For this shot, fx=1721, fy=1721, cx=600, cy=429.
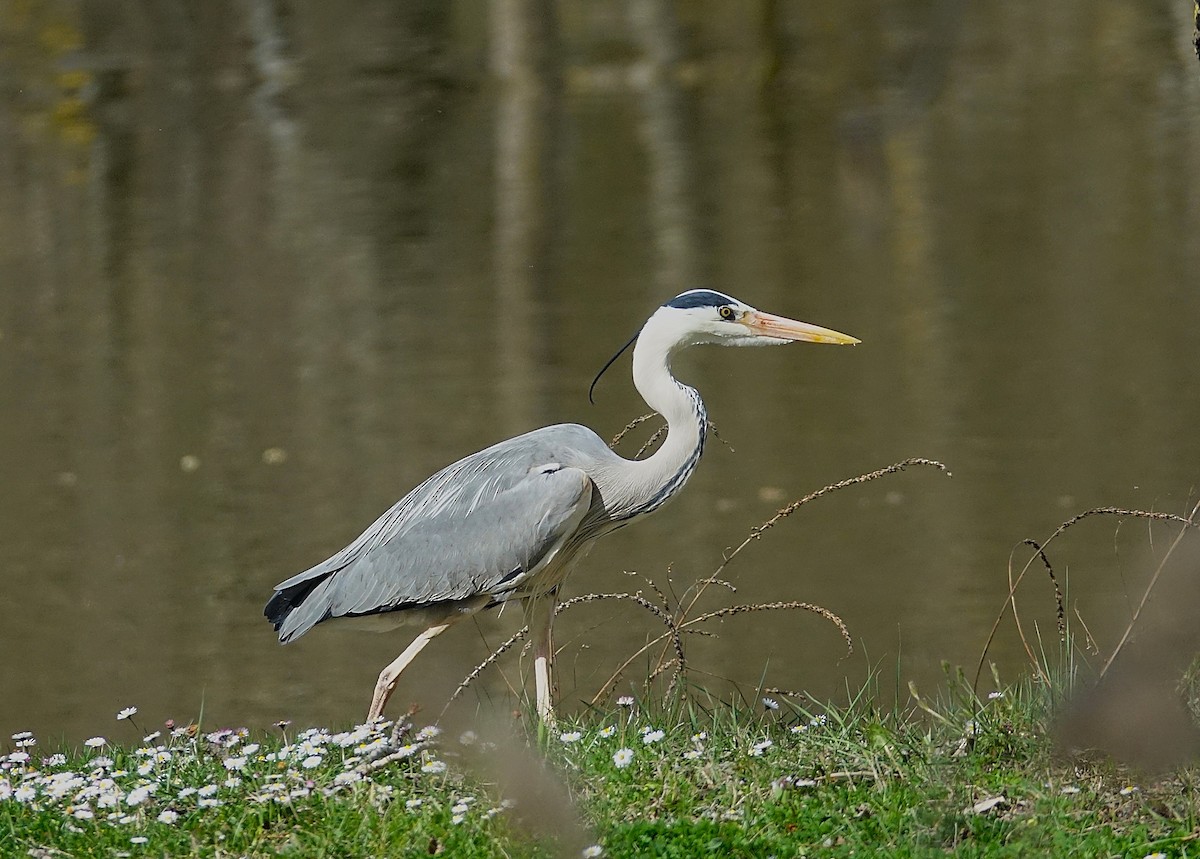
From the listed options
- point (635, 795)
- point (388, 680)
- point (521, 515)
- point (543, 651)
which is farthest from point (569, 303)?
point (635, 795)

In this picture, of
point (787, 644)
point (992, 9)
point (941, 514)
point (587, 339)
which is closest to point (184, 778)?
point (787, 644)

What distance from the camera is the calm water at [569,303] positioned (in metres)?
8.38

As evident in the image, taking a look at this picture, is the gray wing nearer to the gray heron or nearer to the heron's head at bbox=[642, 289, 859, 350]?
the gray heron

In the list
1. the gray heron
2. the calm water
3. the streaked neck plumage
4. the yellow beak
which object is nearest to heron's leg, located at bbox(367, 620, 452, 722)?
the gray heron

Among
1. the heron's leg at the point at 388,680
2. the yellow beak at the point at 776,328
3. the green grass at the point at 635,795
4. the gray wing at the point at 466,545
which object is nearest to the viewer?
the green grass at the point at 635,795

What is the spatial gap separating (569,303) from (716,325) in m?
8.30

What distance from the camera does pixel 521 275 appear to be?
14.8 meters

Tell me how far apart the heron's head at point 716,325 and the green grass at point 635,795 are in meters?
1.44

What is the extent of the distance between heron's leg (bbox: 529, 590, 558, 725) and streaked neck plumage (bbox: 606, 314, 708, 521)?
414 millimetres

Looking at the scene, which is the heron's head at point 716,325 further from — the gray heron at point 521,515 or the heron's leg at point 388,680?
the heron's leg at point 388,680

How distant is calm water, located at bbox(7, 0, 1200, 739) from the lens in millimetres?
8383

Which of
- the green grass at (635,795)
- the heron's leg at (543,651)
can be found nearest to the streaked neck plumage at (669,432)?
the heron's leg at (543,651)

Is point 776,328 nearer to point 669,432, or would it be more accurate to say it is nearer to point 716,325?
point 716,325

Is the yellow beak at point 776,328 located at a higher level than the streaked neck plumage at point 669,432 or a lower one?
higher
